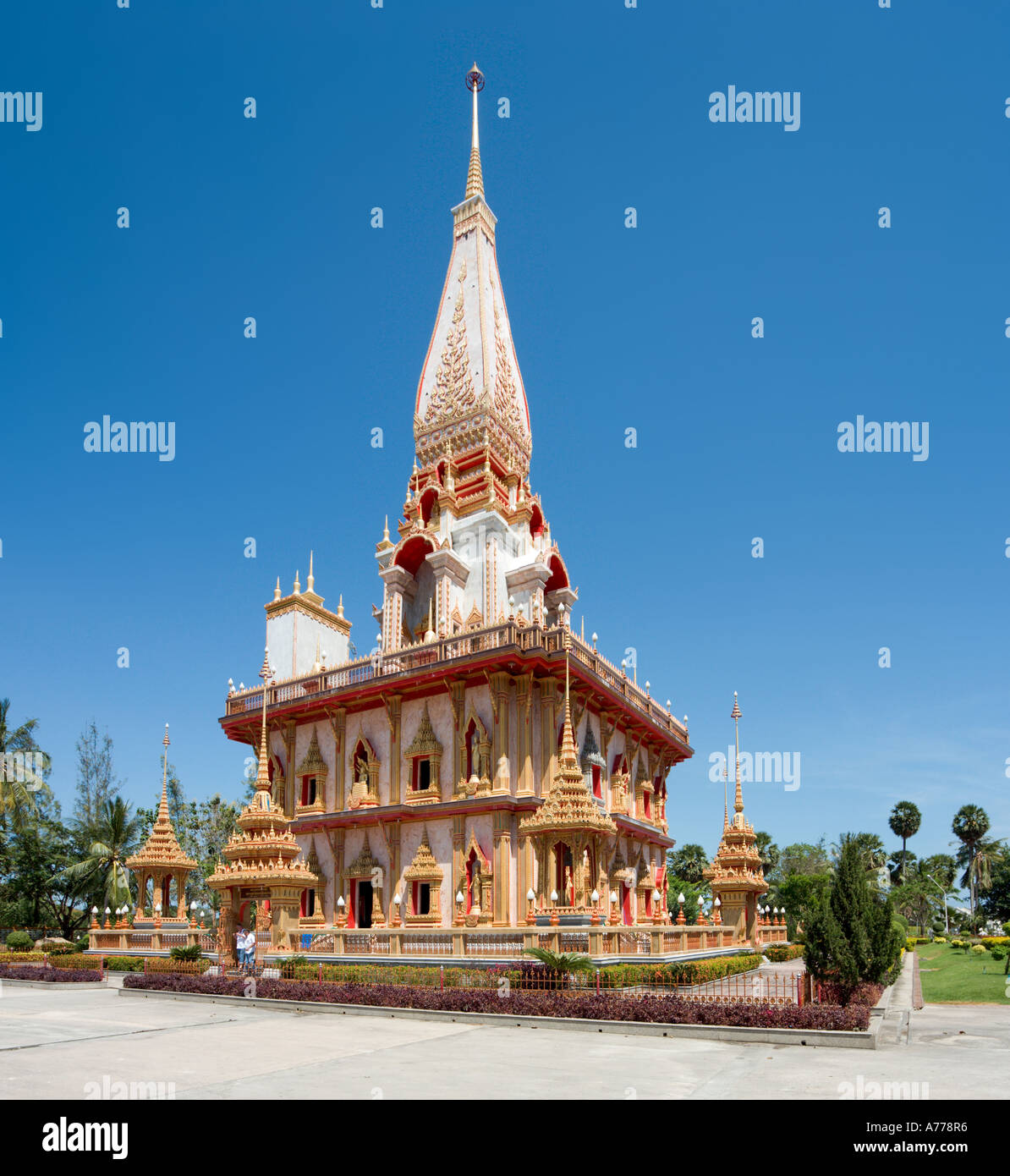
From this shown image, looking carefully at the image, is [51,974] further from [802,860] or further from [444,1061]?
[802,860]

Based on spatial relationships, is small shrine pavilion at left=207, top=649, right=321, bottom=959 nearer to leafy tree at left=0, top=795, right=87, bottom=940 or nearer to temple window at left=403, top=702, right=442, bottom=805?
temple window at left=403, top=702, right=442, bottom=805

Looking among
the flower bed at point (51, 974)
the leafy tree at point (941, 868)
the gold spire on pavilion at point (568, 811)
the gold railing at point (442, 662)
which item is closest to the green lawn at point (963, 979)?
the gold spire on pavilion at point (568, 811)

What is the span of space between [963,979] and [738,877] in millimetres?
7821

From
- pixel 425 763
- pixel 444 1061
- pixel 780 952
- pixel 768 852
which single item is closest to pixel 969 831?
pixel 768 852

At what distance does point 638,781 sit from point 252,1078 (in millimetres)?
28292

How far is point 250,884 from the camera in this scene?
78.8ft

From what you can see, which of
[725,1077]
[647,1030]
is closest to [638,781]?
[647,1030]

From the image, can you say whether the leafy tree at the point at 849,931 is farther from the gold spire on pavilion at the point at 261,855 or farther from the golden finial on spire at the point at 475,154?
the golden finial on spire at the point at 475,154

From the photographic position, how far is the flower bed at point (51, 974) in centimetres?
2634

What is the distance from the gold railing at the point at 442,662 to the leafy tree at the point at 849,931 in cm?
1277

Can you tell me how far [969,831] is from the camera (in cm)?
9012

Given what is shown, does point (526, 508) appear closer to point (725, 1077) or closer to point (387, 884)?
point (387, 884)
